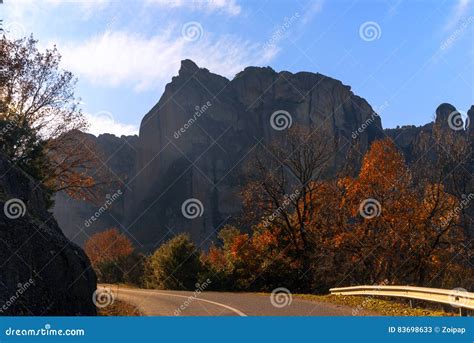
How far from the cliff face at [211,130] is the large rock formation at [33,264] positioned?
112 metres

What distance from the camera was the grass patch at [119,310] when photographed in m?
15.0

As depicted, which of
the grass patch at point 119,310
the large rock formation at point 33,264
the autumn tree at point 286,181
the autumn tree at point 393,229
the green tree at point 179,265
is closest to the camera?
the large rock formation at point 33,264

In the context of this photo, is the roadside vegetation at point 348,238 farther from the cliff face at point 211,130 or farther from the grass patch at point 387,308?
the cliff face at point 211,130

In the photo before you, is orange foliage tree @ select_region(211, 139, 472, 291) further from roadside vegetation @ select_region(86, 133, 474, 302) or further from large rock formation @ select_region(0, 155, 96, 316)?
→ large rock formation @ select_region(0, 155, 96, 316)

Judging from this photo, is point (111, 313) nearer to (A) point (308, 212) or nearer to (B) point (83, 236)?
(A) point (308, 212)

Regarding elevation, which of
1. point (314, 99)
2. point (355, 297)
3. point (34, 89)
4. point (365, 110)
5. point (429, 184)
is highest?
point (365, 110)

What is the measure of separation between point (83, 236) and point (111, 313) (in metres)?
123

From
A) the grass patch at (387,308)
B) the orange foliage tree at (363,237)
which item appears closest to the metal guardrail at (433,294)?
the grass patch at (387,308)

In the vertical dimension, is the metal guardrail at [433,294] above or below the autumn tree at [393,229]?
below

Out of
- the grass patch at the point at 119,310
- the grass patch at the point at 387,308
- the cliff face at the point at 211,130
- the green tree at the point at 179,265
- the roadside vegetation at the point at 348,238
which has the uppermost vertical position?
the cliff face at the point at 211,130

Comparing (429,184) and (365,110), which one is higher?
(365,110)

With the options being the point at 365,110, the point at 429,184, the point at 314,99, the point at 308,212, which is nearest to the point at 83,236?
the point at 314,99

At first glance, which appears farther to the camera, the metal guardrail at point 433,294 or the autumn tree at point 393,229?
the autumn tree at point 393,229

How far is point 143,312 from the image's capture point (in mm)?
15336
